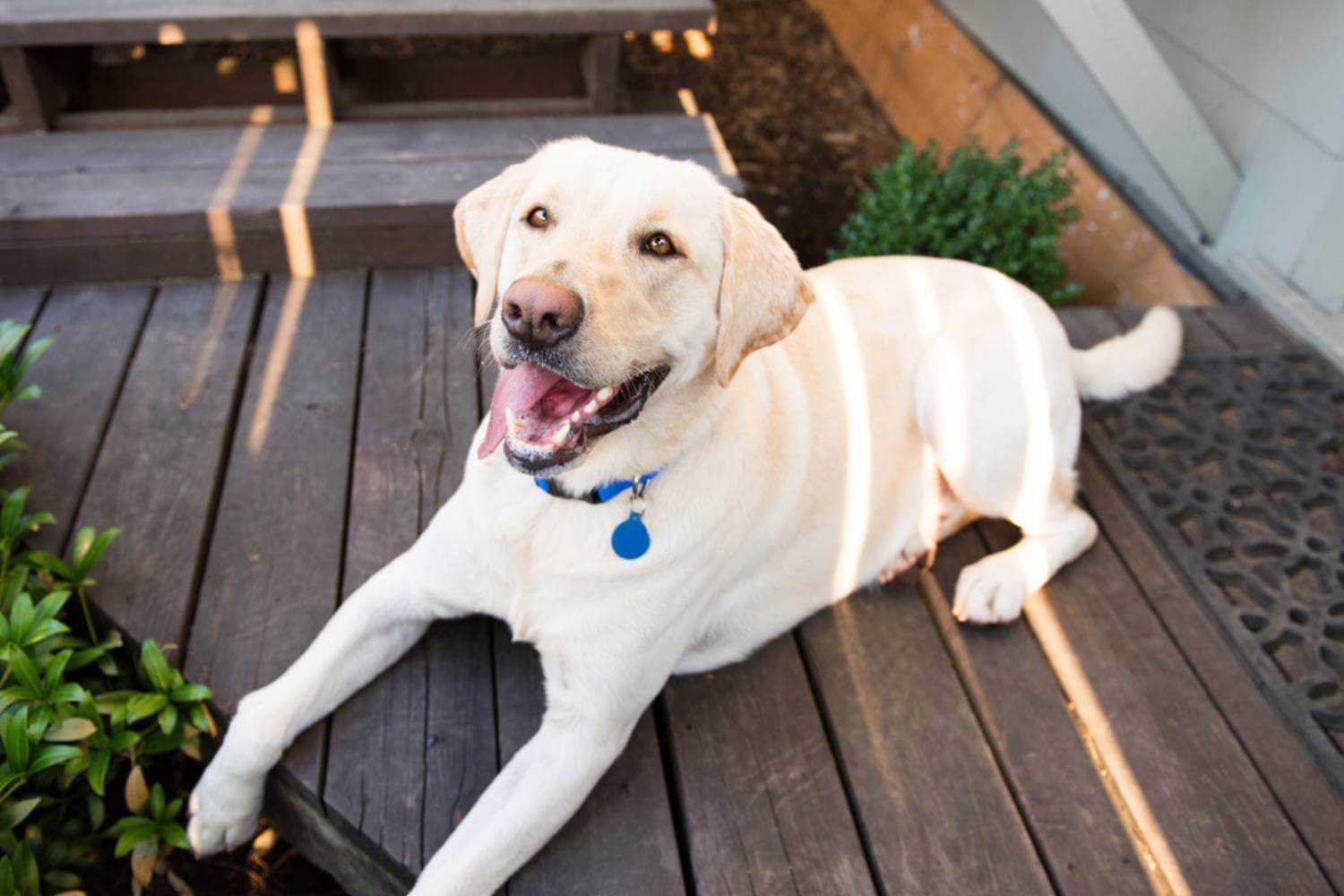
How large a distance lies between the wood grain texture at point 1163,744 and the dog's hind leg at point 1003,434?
0.37 ft

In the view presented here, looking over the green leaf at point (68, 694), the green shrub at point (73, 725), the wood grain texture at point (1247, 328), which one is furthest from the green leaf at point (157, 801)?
the wood grain texture at point (1247, 328)

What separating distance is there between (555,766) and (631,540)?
422mm

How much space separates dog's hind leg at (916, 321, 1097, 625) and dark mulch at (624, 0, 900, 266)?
1.85 m

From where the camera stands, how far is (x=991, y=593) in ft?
7.69

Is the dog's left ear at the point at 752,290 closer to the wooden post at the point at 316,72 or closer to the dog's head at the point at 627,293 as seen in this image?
the dog's head at the point at 627,293

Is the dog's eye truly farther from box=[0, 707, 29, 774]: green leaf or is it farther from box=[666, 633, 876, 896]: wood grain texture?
box=[0, 707, 29, 774]: green leaf

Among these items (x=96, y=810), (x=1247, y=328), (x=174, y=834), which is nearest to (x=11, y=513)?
(x=96, y=810)

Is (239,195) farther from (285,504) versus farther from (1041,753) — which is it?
(1041,753)

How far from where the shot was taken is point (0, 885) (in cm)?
171

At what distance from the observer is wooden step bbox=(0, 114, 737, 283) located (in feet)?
9.47

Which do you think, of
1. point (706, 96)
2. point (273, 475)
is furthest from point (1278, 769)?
point (706, 96)

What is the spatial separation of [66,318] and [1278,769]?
319cm

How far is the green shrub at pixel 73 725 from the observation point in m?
1.82

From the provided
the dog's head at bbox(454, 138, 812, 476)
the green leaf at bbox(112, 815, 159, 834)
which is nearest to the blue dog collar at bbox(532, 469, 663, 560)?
the dog's head at bbox(454, 138, 812, 476)
